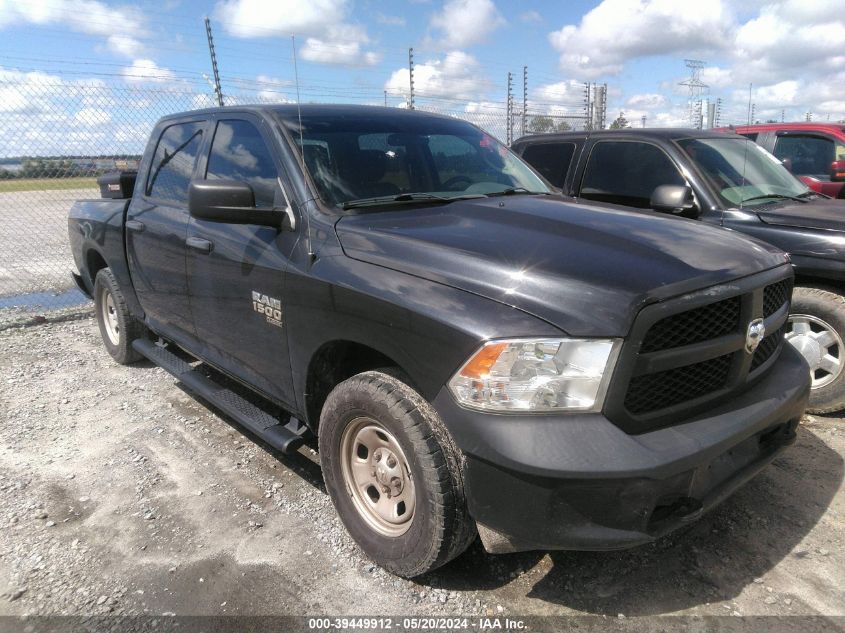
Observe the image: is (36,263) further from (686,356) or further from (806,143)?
(806,143)

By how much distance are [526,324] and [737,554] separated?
1.61 m

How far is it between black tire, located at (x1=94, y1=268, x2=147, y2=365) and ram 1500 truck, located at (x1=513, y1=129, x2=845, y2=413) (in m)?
3.76

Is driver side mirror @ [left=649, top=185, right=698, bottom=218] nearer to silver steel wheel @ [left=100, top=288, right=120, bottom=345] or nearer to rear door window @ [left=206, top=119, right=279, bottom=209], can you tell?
rear door window @ [left=206, top=119, right=279, bottom=209]

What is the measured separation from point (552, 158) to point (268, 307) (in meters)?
3.55

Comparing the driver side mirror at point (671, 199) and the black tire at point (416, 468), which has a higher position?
the driver side mirror at point (671, 199)

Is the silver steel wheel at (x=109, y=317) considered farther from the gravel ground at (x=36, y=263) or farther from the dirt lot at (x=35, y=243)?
the dirt lot at (x=35, y=243)

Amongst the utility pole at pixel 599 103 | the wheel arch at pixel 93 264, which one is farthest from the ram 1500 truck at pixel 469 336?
the utility pole at pixel 599 103

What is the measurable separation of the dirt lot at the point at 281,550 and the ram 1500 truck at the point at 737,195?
61 centimetres

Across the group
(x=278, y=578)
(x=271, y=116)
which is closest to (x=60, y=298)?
(x=271, y=116)

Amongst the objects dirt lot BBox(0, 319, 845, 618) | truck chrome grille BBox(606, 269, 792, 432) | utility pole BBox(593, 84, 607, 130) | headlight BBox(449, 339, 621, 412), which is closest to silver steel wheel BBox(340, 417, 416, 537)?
dirt lot BBox(0, 319, 845, 618)

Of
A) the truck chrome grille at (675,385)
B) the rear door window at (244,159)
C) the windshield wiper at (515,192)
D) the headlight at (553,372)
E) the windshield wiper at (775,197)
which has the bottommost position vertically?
the truck chrome grille at (675,385)

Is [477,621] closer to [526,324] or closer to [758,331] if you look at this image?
[526,324]

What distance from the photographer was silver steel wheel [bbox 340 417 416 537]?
2.41m

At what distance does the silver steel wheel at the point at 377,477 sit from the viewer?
7.89 feet
